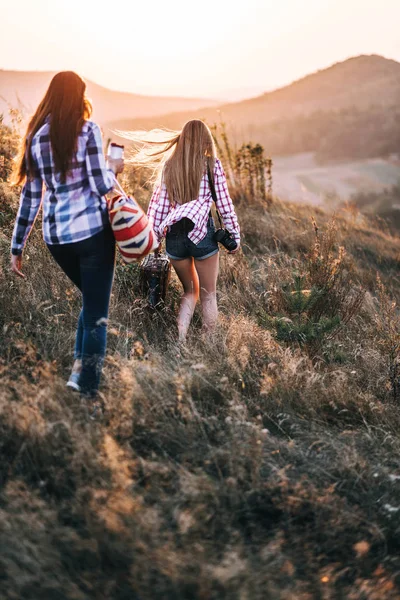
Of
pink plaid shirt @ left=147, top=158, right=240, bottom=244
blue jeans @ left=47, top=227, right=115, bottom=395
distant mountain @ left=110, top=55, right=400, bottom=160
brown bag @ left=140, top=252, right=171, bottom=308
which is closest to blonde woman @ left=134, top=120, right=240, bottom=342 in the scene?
pink plaid shirt @ left=147, top=158, right=240, bottom=244

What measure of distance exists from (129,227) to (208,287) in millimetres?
1636

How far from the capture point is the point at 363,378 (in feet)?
14.0

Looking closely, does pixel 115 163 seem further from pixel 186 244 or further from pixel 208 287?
pixel 208 287

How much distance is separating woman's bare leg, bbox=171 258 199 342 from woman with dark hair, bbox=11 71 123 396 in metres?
1.39

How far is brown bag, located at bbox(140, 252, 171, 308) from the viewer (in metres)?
4.62

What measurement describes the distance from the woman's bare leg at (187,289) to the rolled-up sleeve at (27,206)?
1511mm

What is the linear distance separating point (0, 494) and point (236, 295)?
3.48 m

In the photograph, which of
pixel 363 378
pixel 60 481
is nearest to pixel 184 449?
pixel 60 481

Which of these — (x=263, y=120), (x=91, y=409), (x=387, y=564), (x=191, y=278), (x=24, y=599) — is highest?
(x=263, y=120)

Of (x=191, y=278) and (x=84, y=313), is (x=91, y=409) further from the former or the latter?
(x=191, y=278)

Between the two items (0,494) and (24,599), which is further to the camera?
(0,494)

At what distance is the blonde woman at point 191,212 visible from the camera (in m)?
4.30

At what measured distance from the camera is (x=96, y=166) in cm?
295

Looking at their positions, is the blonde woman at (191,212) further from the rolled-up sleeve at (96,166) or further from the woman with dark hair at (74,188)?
the rolled-up sleeve at (96,166)
